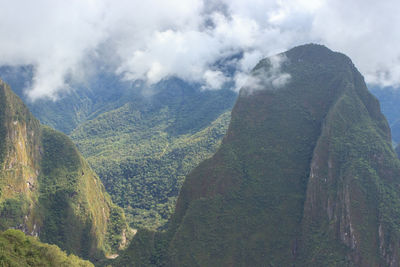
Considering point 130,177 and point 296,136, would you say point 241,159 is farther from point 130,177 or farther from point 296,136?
point 130,177

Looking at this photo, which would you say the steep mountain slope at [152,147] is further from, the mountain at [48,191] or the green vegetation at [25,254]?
the green vegetation at [25,254]

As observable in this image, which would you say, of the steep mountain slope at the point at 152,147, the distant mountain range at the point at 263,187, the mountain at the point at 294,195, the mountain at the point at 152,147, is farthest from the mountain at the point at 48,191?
the mountain at the point at 294,195

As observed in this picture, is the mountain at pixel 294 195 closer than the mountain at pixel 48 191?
Yes

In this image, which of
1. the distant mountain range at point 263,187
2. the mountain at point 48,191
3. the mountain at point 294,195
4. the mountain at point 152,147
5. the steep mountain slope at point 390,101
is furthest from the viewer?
the steep mountain slope at point 390,101

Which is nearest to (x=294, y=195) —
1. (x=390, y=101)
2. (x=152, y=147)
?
(x=152, y=147)

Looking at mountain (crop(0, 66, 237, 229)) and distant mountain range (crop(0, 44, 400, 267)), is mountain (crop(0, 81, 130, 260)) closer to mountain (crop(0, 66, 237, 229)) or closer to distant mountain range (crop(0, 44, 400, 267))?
distant mountain range (crop(0, 44, 400, 267))

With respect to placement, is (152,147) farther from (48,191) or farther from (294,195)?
(294,195)

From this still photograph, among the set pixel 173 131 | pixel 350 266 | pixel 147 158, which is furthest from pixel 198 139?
pixel 350 266
